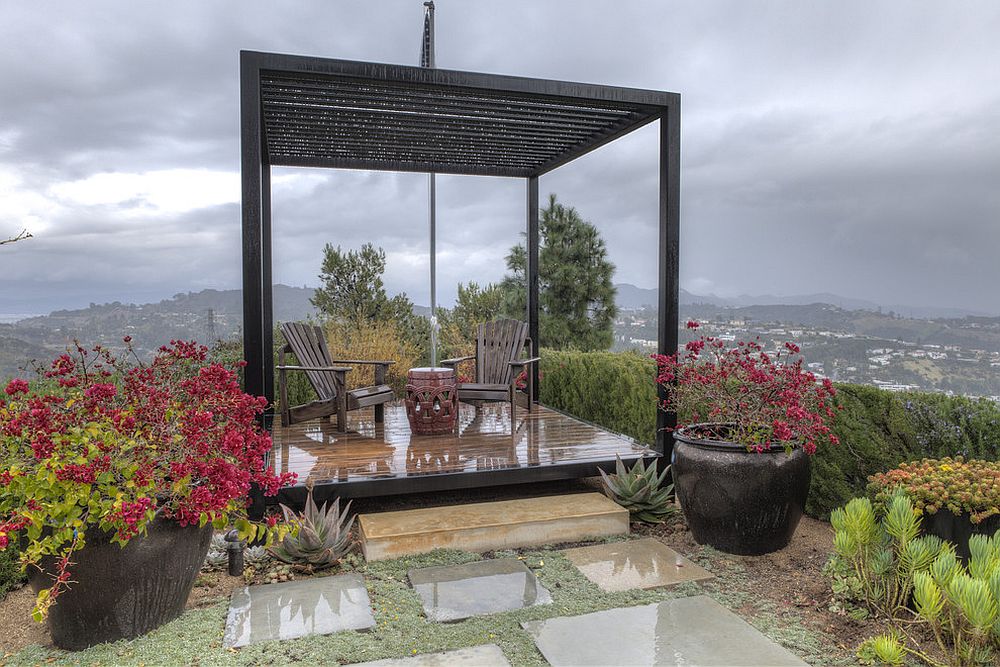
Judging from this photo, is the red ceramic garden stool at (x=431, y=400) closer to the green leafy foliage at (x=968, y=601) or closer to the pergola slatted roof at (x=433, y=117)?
the pergola slatted roof at (x=433, y=117)

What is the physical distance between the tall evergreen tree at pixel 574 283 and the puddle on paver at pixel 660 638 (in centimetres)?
895

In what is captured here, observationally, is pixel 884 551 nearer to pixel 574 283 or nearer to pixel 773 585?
Result: pixel 773 585

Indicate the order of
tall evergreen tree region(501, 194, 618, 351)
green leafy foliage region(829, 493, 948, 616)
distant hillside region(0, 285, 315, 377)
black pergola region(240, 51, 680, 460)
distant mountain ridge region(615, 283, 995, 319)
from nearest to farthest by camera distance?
1. green leafy foliage region(829, 493, 948, 616)
2. black pergola region(240, 51, 680, 460)
3. distant mountain ridge region(615, 283, 995, 319)
4. distant hillside region(0, 285, 315, 377)
5. tall evergreen tree region(501, 194, 618, 351)

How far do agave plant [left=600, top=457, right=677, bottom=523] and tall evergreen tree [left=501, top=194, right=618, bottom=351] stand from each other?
7.50m

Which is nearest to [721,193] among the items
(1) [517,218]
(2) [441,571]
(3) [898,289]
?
(3) [898,289]

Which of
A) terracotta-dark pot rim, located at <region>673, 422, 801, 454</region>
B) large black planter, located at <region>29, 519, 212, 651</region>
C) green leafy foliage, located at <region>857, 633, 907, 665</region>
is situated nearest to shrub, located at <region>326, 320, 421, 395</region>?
terracotta-dark pot rim, located at <region>673, 422, 801, 454</region>

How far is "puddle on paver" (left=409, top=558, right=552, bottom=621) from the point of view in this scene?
2768mm

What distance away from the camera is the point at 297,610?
274cm

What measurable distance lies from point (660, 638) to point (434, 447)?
265 cm

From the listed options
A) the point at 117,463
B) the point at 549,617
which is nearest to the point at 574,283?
the point at 549,617

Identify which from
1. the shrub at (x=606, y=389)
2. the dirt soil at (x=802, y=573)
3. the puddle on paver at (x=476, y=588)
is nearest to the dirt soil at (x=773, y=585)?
the dirt soil at (x=802, y=573)

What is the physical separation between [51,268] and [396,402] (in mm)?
3866

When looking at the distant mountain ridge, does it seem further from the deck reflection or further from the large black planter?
the large black planter

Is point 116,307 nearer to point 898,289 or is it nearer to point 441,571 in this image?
point 441,571
